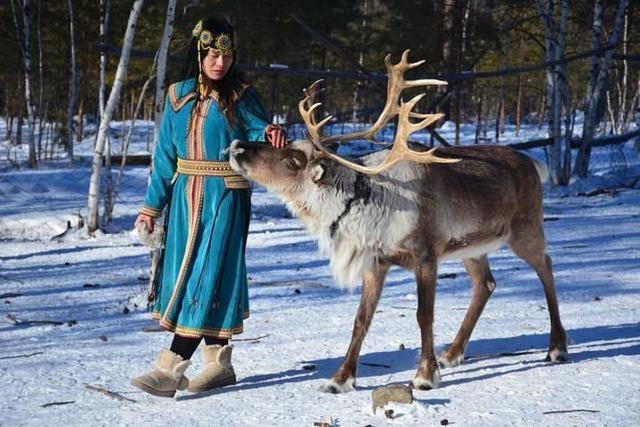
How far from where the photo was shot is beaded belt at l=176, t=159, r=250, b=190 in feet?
14.9

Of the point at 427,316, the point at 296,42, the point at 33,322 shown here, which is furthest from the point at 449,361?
the point at 296,42

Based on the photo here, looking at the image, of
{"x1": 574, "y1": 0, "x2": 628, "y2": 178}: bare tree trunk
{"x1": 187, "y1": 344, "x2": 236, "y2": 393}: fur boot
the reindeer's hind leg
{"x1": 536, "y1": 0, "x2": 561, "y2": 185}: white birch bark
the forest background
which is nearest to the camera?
{"x1": 187, "y1": 344, "x2": 236, "y2": 393}: fur boot

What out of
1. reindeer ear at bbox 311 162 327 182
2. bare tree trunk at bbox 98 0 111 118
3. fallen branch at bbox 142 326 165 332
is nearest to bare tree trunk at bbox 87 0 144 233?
bare tree trunk at bbox 98 0 111 118

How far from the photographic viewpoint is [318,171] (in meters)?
4.61

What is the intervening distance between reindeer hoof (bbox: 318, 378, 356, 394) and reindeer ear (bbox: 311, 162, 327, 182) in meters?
1.10

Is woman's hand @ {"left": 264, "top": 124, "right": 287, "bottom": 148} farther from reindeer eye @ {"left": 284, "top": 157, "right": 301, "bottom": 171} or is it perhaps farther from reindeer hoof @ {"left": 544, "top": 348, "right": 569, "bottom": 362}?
reindeer hoof @ {"left": 544, "top": 348, "right": 569, "bottom": 362}

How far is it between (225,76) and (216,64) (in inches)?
4.5

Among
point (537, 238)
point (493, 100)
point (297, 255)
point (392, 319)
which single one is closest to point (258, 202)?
point (297, 255)

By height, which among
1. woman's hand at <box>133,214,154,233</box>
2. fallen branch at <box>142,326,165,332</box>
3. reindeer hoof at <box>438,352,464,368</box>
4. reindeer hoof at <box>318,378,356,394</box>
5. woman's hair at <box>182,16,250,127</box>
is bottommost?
fallen branch at <box>142,326,165,332</box>

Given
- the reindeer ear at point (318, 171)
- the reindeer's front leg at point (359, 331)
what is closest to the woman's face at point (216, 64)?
the reindeer ear at point (318, 171)

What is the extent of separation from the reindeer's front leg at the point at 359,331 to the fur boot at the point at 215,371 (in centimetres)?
53

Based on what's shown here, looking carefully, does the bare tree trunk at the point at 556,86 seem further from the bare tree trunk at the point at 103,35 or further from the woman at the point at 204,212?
the woman at the point at 204,212

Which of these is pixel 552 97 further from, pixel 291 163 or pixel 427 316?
pixel 291 163

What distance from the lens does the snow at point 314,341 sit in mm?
4137
